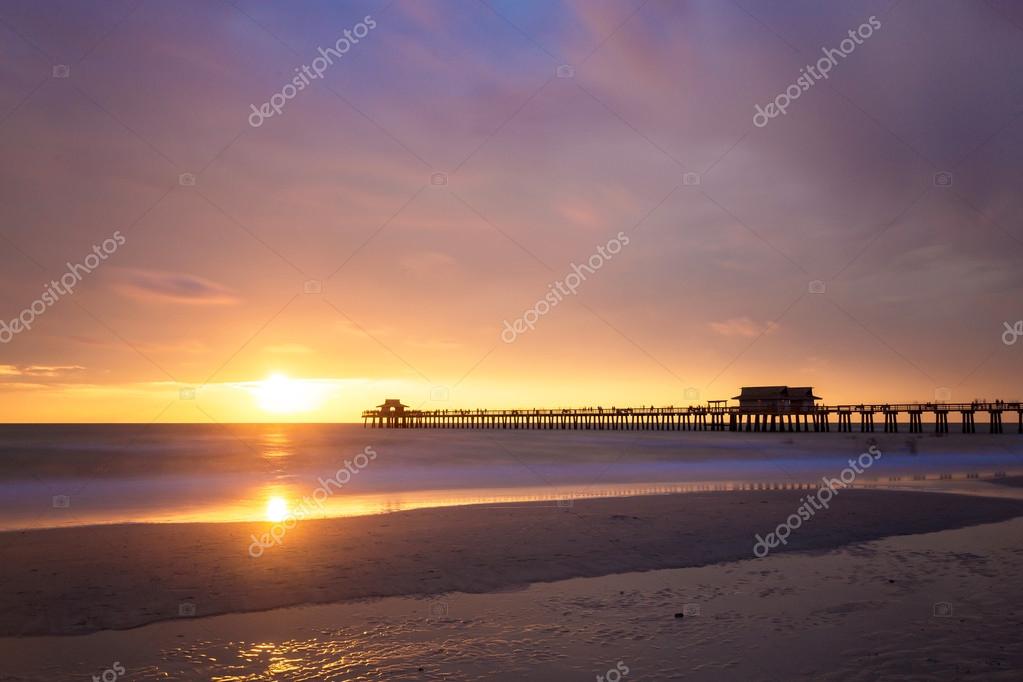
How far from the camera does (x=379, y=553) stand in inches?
418

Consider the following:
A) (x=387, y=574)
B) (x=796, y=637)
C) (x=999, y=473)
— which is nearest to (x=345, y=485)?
(x=387, y=574)

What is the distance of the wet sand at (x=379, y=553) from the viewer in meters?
8.26

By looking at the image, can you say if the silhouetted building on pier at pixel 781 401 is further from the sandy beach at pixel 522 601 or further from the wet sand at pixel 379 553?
the sandy beach at pixel 522 601

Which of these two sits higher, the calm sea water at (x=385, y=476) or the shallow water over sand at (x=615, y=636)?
the calm sea water at (x=385, y=476)

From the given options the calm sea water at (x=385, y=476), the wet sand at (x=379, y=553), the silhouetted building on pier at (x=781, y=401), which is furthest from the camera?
the silhouetted building on pier at (x=781, y=401)

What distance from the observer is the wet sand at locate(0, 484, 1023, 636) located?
8.26m

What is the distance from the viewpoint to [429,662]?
5.99 meters

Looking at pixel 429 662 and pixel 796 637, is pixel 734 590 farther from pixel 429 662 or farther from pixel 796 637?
pixel 429 662

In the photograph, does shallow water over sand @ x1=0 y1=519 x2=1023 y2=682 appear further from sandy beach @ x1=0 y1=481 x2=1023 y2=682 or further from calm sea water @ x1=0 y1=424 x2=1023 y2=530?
calm sea water @ x1=0 y1=424 x2=1023 y2=530

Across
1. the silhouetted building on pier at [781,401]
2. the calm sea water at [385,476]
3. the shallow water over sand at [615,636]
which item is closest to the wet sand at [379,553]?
the shallow water over sand at [615,636]

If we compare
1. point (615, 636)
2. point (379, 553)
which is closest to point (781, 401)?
point (379, 553)

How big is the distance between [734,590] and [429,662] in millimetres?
4333

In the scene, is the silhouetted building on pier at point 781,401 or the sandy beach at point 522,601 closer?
the sandy beach at point 522,601

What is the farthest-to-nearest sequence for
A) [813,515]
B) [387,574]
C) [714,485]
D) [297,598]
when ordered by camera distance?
1. [714,485]
2. [813,515]
3. [387,574]
4. [297,598]
